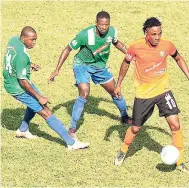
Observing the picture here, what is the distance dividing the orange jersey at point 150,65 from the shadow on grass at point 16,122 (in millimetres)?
2093

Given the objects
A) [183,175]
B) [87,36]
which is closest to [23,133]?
[87,36]

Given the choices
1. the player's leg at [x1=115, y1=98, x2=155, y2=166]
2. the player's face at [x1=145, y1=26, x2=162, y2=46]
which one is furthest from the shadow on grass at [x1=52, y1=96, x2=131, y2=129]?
the player's face at [x1=145, y1=26, x2=162, y2=46]

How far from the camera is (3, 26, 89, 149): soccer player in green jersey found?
31.2ft

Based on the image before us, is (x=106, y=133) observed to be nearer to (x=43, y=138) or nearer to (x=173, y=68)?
(x=43, y=138)

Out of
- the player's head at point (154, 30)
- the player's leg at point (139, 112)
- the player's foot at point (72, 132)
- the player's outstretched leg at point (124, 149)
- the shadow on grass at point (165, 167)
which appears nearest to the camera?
the player's head at point (154, 30)

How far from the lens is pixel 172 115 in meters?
9.05

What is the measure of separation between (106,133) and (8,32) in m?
6.95

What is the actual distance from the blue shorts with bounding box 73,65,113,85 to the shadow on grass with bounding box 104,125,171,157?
0.98 meters

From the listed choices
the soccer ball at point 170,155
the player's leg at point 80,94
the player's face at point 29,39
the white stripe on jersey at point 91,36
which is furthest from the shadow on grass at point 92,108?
the soccer ball at point 170,155

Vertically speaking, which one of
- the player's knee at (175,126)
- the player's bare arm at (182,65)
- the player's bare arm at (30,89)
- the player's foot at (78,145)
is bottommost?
the player's foot at (78,145)

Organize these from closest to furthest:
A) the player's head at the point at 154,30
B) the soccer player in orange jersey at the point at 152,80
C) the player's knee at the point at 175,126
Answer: the player's head at the point at 154,30 < the soccer player in orange jersey at the point at 152,80 < the player's knee at the point at 175,126

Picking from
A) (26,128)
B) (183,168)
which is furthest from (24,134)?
(183,168)

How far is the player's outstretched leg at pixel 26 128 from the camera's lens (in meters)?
10.4

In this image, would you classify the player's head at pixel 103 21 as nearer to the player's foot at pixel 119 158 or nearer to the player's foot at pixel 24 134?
the player's foot at pixel 119 158
